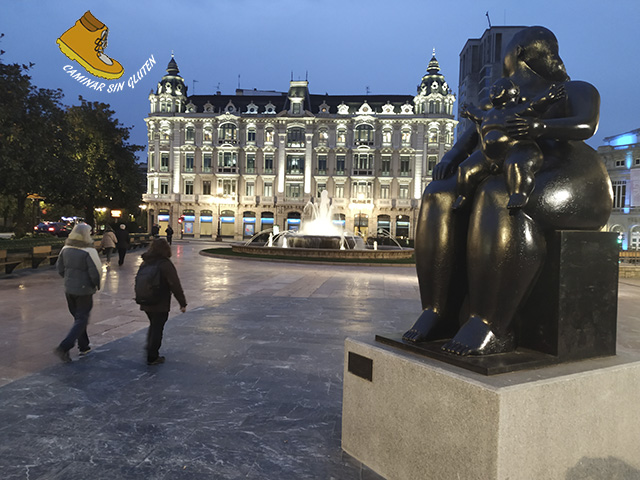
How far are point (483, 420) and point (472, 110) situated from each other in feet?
5.20

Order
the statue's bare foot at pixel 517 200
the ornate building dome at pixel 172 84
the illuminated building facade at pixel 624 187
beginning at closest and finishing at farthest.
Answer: the statue's bare foot at pixel 517 200 → the illuminated building facade at pixel 624 187 → the ornate building dome at pixel 172 84

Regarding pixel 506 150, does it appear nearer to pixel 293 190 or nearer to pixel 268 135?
pixel 293 190

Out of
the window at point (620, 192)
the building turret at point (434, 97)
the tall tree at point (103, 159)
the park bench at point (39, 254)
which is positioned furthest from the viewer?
the building turret at point (434, 97)

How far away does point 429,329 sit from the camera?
7.97 feet

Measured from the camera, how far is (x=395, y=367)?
2.29 meters

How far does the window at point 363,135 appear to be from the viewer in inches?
2117

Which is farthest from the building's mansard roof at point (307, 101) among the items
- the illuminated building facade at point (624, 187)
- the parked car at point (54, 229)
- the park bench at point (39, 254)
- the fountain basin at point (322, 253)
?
the park bench at point (39, 254)

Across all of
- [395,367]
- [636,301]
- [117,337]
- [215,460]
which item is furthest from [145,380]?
[636,301]

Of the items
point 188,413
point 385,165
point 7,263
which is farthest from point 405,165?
point 188,413

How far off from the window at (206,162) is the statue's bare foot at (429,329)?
54.8m

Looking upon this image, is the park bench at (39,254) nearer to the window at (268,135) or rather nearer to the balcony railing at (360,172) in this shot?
the window at (268,135)

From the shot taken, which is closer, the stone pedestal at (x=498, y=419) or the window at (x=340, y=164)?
the stone pedestal at (x=498, y=419)

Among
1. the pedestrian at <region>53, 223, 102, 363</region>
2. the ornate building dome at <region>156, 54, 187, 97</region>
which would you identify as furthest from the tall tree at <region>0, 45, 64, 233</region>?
the ornate building dome at <region>156, 54, 187, 97</region>

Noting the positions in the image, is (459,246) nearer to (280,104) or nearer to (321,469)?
(321,469)
